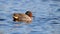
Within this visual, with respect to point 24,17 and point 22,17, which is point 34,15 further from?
point 22,17

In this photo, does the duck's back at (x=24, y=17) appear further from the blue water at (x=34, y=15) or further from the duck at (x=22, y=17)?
the blue water at (x=34, y=15)

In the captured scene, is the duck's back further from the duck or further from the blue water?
the blue water

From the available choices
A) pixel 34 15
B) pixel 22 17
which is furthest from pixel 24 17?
pixel 34 15

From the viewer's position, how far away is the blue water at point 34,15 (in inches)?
529

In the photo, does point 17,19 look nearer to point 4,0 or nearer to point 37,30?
point 37,30

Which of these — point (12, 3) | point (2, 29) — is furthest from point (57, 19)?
point (12, 3)

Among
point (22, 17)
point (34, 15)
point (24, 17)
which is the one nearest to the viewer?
point (22, 17)

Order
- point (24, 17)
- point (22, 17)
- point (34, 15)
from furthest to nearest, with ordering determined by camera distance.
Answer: point (34, 15), point (24, 17), point (22, 17)

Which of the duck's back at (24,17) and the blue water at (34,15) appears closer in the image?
the blue water at (34,15)

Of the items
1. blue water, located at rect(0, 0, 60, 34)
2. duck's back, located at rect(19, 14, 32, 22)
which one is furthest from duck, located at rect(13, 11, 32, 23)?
blue water, located at rect(0, 0, 60, 34)

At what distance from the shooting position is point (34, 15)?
56.5 feet

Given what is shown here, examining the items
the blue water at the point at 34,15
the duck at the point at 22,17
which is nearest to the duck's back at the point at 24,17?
the duck at the point at 22,17

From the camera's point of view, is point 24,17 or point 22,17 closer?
point 22,17

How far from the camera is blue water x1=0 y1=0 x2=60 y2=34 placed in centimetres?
1345
